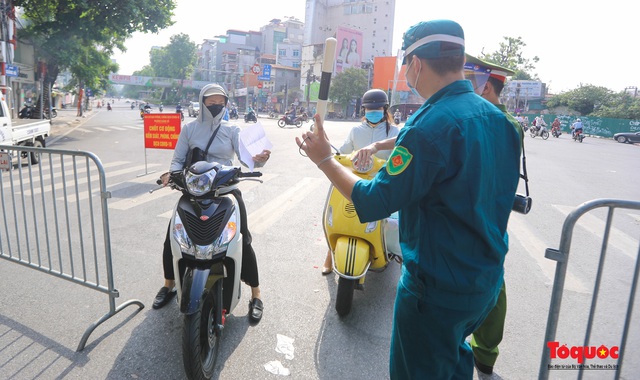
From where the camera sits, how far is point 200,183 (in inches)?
106

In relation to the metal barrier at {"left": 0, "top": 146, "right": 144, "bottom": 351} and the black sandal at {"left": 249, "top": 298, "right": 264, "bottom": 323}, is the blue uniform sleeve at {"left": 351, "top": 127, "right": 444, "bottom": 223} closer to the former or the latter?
the black sandal at {"left": 249, "top": 298, "right": 264, "bottom": 323}

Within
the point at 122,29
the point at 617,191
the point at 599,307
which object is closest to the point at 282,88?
the point at 122,29

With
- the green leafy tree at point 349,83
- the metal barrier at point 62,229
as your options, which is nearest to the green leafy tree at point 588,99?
the green leafy tree at point 349,83

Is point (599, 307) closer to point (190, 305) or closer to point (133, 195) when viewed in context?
point (190, 305)

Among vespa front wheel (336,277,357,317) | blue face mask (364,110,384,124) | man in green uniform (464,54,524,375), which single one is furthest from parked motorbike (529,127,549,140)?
vespa front wheel (336,277,357,317)

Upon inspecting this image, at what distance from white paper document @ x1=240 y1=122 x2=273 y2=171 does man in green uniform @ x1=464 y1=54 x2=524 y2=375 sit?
1394mm

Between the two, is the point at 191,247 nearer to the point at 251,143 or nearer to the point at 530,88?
the point at 251,143

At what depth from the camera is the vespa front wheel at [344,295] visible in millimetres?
3338

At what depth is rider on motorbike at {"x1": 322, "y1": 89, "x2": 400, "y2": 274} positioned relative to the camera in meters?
4.07

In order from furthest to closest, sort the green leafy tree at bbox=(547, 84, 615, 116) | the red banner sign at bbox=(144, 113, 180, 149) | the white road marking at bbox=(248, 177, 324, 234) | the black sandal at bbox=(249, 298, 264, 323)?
the green leafy tree at bbox=(547, 84, 615, 116) → the red banner sign at bbox=(144, 113, 180, 149) → the white road marking at bbox=(248, 177, 324, 234) → the black sandal at bbox=(249, 298, 264, 323)

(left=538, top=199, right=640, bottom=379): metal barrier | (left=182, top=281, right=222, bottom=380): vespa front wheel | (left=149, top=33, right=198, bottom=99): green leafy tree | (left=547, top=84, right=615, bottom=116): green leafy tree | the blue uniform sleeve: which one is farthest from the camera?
(left=149, top=33, right=198, bottom=99): green leafy tree

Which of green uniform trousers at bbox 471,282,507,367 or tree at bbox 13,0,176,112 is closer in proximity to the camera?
Answer: green uniform trousers at bbox 471,282,507,367

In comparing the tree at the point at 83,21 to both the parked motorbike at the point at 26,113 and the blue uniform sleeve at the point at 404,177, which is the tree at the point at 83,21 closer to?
the parked motorbike at the point at 26,113

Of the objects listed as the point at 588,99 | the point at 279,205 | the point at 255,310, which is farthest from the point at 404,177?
the point at 588,99
